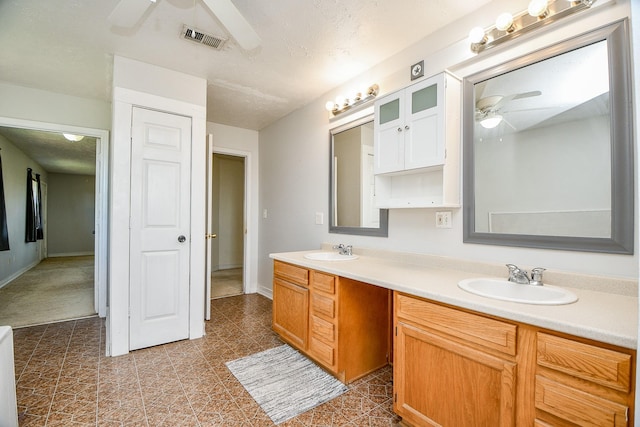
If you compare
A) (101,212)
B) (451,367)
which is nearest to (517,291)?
(451,367)

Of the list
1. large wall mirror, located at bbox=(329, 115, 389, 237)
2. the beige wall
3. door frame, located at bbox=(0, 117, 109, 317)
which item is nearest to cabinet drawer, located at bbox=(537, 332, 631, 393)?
large wall mirror, located at bbox=(329, 115, 389, 237)

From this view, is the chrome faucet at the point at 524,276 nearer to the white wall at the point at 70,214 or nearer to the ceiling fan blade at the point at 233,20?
the ceiling fan blade at the point at 233,20

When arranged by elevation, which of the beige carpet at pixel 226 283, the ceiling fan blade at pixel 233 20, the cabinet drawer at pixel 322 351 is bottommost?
the beige carpet at pixel 226 283

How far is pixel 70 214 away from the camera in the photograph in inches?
320

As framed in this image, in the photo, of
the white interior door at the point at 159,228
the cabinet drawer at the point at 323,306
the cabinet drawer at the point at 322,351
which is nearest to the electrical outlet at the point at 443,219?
the cabinet drawer at the point at 323,306

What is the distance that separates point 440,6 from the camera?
5.73 ft

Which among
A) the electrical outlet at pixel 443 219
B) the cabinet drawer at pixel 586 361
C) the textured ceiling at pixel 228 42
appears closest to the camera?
the cabinet drawer at pixel 586 361

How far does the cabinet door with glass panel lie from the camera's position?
174 centimetres

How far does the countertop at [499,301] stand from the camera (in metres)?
0.89

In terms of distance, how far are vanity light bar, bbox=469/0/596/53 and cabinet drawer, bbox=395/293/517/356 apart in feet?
4.95

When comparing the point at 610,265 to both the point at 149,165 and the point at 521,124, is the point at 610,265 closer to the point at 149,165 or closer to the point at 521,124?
the point at 521,124

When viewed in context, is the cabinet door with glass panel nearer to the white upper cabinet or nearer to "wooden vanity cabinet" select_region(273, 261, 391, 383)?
the white upper cabinet

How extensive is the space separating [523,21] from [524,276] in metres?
1.34

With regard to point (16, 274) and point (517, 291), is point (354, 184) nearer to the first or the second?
point (517, 291)
